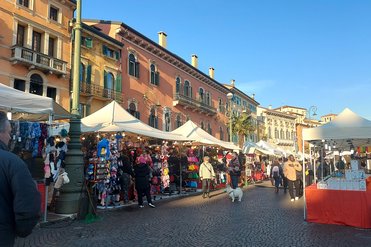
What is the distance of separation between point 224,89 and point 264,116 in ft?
73.9

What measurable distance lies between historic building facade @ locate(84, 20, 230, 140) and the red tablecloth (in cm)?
1849

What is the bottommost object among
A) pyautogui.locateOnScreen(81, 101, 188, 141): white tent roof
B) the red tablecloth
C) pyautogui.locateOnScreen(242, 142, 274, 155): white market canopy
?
the red tablecloth

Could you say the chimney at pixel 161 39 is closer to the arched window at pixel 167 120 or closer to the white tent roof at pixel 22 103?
the arched window at pixel 167 120

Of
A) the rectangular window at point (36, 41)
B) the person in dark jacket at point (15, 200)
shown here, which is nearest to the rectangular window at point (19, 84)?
the rectangular window at point (36, 41)

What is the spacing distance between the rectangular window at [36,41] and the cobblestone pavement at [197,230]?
13125 millimetres

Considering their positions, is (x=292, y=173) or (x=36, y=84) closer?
(x=292, y=173)

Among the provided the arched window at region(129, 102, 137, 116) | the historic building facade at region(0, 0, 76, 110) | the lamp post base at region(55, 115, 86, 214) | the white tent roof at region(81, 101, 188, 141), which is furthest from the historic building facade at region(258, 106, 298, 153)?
the lamp post base at region(55, 115, 86, 214)

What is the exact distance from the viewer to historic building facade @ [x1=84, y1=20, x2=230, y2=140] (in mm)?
25688

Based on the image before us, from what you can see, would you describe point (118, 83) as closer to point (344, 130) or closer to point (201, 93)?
point (201, 93)

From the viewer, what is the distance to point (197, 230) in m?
7.62

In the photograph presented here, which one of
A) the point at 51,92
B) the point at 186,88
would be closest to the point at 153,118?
the point at 186,88

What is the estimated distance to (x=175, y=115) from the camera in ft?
107

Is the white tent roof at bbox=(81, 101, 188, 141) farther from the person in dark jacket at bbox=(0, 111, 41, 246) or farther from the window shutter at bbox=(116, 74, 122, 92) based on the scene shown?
the window shutter at bbox=(116, 74, 122, 92)

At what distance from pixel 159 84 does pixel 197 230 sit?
23471 mm
